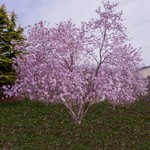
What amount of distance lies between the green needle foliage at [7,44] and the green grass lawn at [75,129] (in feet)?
21.3

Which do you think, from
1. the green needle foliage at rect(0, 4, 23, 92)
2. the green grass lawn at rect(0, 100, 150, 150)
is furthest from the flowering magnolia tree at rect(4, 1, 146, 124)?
the green needle foliage at rect(0, 4, 23, 92)

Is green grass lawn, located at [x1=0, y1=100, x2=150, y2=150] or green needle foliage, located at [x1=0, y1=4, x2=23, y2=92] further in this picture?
green needle foliage, located at [x1=0, y1=4, x2=23, y2=92]

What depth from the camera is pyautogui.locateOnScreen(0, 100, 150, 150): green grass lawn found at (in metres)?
19.6

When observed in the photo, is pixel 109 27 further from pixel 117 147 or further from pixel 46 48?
pixel 117 147

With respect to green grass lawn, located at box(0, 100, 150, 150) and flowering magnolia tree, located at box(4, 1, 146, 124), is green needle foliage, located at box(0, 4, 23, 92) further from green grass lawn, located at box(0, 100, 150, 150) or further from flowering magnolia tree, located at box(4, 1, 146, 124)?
flowering magnolia tree, located at box(4, 1, 146, 124)

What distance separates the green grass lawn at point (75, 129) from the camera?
64.4 feet

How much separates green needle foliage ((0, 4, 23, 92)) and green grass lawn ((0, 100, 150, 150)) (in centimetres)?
649

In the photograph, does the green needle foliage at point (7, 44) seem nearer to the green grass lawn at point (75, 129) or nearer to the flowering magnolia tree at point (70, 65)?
the green grass lawn at point (75, 129)

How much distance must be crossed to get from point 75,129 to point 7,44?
2199 cm

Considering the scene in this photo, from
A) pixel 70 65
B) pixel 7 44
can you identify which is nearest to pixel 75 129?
pixel 70 65

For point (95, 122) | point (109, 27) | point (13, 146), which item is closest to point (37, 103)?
point (95, 122)

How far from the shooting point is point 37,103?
125 feet

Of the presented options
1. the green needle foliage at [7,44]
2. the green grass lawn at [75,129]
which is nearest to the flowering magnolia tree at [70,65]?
the green grass lawn at [75,129]

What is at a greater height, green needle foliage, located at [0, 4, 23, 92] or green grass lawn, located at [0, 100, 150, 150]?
green needle foliage, located at [0, 4, 23, 92]
